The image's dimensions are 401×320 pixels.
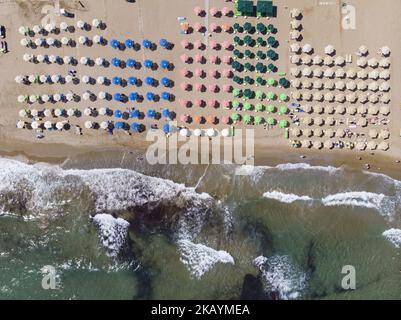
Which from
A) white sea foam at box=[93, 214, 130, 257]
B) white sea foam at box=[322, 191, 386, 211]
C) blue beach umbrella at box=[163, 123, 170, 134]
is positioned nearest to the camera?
blue beach umbrella at box=[163, 123, 170, 134]

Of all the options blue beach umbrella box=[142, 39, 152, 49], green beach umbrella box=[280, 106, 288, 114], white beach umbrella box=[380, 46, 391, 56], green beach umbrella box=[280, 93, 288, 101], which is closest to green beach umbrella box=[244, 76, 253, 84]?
green beach umbrella box=[280, 93, 288, 101]

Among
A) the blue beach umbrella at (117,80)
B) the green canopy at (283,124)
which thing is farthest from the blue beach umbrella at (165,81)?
the green canopy at (283,124)

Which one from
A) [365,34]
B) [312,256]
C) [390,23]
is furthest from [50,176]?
[390,23]

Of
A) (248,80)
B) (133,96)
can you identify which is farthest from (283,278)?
(133,96)

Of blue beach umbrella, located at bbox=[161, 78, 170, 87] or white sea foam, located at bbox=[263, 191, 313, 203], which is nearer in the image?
blue beach umbrella, located at bbox=[161, 78, 170, 87]

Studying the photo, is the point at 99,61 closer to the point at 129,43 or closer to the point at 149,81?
the point at 129,43

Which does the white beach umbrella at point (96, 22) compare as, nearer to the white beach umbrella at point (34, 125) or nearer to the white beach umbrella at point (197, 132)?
the white beach umbrella at point (34, 125)

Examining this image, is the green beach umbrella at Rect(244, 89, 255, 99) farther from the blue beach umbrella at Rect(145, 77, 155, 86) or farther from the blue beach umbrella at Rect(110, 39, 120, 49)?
the blue beach umbrella at Rect(110, 39, 120, 49)
